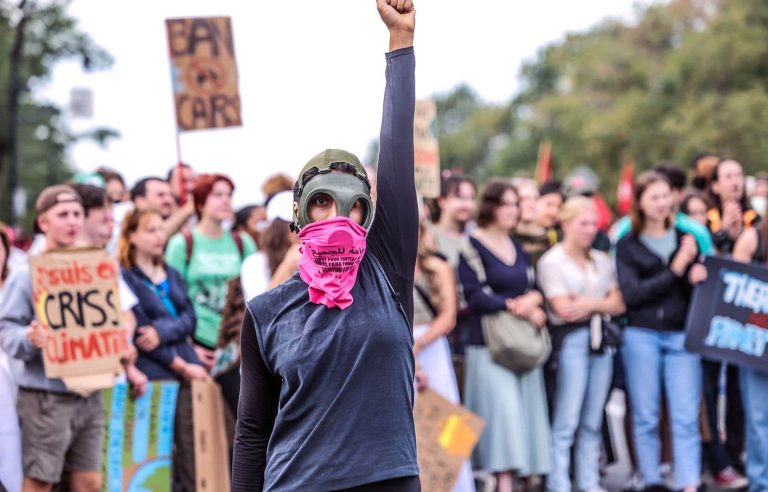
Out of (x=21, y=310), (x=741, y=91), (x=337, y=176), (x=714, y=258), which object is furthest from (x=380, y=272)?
(x=741, y=91)

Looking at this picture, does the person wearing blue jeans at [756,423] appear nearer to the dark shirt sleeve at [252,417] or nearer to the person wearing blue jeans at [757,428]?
the person wearing blue jeans at [757,428]

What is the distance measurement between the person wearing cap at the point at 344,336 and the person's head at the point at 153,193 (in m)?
6.17

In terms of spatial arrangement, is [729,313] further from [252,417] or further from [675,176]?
[252,417]

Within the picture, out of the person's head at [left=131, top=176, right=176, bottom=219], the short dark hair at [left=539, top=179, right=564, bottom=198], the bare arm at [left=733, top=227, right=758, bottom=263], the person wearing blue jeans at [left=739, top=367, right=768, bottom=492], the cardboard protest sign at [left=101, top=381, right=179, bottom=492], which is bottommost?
the person wearing blue jeans at [left=739, top=367, right=768, bottom=492]

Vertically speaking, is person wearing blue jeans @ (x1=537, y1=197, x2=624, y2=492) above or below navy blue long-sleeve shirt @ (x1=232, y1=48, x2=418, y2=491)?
below

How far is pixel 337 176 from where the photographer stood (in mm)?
3576

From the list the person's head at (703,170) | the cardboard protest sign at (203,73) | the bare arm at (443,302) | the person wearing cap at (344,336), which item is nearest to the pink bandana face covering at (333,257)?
the person wearing cap at (344,336)

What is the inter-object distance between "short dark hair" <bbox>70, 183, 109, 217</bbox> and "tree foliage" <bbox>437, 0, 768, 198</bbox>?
109 ft

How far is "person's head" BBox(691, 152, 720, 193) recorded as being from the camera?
10406 millimetres

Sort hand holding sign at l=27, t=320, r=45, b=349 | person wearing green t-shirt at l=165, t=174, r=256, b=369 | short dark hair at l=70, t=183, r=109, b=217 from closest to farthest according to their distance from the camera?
hand holding sign at l=27, t=320, r=45, b=349
short dark hair at l=70, t=183, r=109, b=217
person wearing green t-shirt at l=165, t=174, r=256, b=369

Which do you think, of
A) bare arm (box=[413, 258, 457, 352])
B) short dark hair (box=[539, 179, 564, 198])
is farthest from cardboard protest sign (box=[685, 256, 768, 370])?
short dark hair (box=[539, 179, 564, 198])

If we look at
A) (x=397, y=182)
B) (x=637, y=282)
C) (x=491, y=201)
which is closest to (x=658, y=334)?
(x=637, y=282)

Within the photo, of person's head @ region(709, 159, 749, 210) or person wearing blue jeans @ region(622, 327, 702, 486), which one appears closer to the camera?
person wearing blue jeans @ region(622, 327, 702, 486)

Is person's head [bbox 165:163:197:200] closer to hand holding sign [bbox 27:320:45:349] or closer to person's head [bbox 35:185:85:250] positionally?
person's head [bbox 35:185:85:250]
